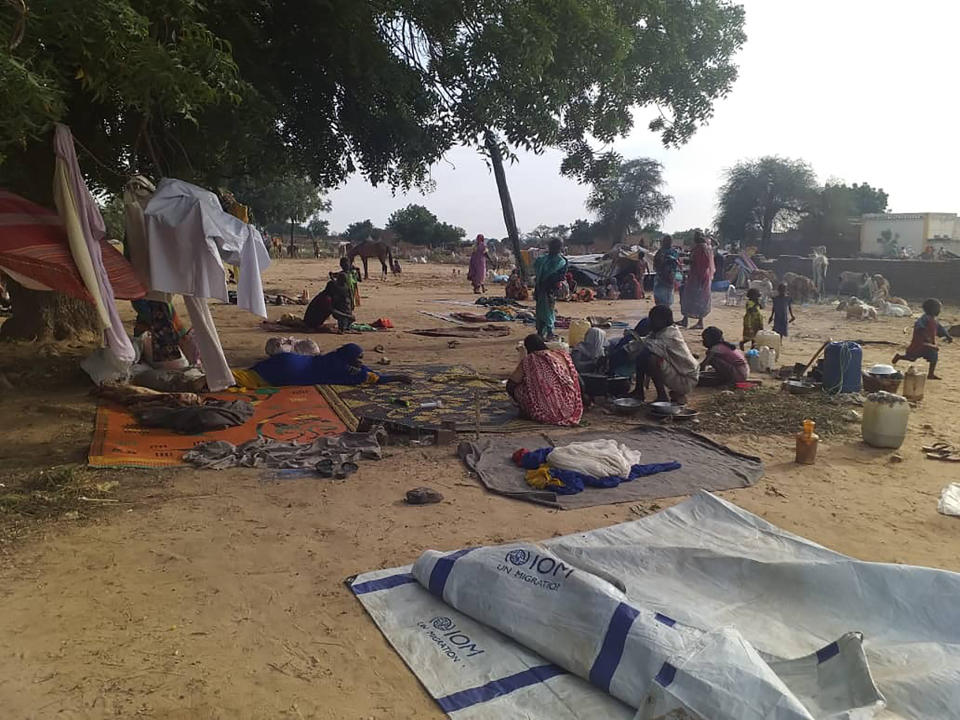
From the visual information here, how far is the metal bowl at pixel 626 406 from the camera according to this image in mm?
6312

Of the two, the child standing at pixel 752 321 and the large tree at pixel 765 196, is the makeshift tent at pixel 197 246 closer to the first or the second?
the child standing at pixel 752 321

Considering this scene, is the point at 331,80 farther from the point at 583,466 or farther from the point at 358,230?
the point at 358,230

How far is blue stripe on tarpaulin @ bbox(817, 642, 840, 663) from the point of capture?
2082 mm

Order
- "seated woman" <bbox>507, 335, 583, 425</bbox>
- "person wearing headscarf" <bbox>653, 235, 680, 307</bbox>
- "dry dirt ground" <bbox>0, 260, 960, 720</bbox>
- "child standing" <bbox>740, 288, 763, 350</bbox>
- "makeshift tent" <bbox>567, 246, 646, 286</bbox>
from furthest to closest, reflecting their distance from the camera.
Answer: "makeshift tent" <bbox>567, 246, 646, 286</bbox>, "person wearing headscarf" <bbox>653, 235, 680, 307</bbox>, "child standing" <bbox>740, 288, 763, 350</bbox>, "seated woman" <bbox>507, 335, 583, 425</bbox>, "dry dirt ground" <bbox>0, 260, 960, 720</bbox>

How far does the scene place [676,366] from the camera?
21.0ft

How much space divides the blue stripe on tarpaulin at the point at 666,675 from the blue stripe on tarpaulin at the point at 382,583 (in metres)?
1.39

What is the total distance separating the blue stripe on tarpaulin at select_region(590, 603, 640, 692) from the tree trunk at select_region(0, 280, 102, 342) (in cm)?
865

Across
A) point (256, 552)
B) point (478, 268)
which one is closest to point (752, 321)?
point (256, 552)

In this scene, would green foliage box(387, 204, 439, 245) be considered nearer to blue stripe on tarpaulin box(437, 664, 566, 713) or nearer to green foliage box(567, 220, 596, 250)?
green foliage box(567, 220, 596, 250)

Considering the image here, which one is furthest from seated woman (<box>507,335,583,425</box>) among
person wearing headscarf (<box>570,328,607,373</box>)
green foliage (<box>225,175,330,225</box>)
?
green foliage (<box>225,175,330,225</box>)

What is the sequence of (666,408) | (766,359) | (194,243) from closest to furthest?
(194,243), (666,408), (766,359)

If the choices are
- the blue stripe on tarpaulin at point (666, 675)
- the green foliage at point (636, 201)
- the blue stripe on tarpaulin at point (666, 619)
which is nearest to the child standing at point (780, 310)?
the blue stripe on tarpaulin at point (666, 619)

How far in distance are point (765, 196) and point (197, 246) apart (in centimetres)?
3731

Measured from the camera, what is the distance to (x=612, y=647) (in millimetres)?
2275
